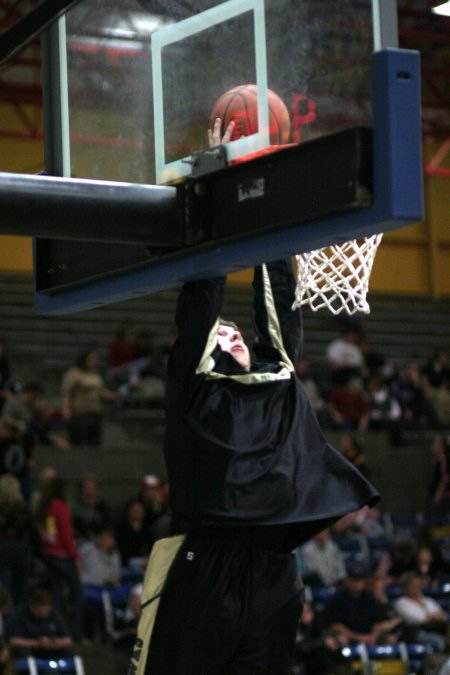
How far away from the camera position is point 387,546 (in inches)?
613

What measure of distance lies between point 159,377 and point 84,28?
12.7 metres

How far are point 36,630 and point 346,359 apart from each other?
9.01m

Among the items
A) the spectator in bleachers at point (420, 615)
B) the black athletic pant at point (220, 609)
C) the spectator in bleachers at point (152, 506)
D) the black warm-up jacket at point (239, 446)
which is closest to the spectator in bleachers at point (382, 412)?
the spectator in bleachers at point (152, 506)

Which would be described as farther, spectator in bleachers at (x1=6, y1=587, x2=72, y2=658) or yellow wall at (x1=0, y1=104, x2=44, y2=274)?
yellow wall at (x1=0, y1=104, x2=44, y2=274)

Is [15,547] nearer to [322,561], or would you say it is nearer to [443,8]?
[322,561]

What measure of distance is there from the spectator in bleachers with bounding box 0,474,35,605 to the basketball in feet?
26.4

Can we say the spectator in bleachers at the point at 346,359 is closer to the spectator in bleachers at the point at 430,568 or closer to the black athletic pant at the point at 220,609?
the spectator in bleachers at the point at 430,568

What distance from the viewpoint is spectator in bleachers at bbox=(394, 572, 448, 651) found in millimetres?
12492

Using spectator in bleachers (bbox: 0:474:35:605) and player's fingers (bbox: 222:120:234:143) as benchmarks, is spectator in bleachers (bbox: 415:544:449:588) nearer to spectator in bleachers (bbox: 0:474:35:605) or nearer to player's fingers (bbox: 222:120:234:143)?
spectator in bleachers (bbox: 0:474:35:605)

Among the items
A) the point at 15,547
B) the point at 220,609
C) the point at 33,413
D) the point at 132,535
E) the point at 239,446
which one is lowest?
the point at 132,535

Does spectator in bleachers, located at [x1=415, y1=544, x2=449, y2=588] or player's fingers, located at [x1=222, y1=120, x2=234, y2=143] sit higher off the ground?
player's fingers, located at [x1=222, y1=120, x2=234, y2=143]

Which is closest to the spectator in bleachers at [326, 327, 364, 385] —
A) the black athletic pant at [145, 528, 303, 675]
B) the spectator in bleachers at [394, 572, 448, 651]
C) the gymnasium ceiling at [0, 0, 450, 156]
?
the gymnasium ceiling at [0, 0, 450, 156]

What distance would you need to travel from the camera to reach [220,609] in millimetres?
4867

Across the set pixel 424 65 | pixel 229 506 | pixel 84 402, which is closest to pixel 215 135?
pixel 229 506
